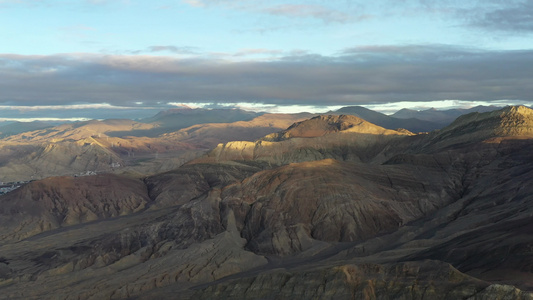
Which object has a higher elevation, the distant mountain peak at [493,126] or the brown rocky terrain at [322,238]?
the distant mountain peak at [493,126]

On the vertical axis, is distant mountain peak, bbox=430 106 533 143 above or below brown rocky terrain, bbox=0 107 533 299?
above

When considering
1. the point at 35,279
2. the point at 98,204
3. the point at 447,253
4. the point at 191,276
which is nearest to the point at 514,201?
the point at 447,253

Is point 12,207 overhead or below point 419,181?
below

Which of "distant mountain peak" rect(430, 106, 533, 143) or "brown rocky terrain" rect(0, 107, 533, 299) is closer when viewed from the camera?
"brown rocky terrain" rect(0, 107, 533, 299)

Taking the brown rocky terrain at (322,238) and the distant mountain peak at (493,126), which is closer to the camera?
the brown rocky terrain at (322,238)

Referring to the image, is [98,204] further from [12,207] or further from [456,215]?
[456,215]

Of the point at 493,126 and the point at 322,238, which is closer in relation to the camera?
the point at 322,238


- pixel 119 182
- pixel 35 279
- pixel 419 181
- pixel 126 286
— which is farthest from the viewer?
pixel 119 182

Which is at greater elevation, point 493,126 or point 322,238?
point 493,126
